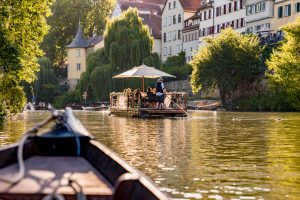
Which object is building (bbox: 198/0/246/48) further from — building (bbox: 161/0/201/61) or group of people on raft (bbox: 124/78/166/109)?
group of people on raft (bbox: 124/78/166/109)

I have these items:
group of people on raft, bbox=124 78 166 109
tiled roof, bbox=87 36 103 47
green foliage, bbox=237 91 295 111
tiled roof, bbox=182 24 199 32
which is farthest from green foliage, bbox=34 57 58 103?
group of people on raft, bbox=124 78 166 109

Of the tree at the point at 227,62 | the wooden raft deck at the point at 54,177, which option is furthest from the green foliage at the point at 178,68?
the wooden raft deck at the point at 54,177

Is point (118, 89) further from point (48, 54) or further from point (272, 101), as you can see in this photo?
point (48, 54)

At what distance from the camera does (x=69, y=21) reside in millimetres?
96812

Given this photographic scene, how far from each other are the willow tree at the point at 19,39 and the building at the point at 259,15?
46193 mm

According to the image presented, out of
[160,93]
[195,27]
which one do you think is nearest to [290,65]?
[160,93]

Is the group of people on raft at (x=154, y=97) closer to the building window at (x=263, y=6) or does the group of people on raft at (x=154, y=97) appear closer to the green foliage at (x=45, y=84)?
the building window at (x=263, y=6)

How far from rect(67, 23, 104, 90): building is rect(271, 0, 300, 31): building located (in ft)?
117

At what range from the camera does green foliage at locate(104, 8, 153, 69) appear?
58.7m

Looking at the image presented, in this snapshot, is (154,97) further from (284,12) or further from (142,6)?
(142,6)

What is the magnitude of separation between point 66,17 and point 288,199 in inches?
3521

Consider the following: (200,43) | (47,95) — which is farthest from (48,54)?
(200,43)

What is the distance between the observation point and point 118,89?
59.6 metres

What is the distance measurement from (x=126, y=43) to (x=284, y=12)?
17199mm
